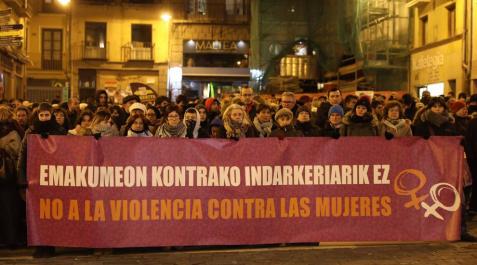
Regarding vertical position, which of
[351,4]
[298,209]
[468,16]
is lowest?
[298,209]

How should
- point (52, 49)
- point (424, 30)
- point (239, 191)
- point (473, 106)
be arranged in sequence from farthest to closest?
point (52, 49)
point (424, 30)
point (473, 106)
point (239, 191)

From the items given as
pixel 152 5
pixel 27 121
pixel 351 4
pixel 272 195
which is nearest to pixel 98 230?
pixel 272 195

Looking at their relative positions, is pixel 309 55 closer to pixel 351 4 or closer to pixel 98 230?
pixel 351 4

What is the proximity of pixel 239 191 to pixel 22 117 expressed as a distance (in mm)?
3903

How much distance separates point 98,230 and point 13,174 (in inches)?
55.8

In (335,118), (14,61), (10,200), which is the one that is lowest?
(10,200)

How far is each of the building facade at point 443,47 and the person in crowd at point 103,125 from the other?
1659cm

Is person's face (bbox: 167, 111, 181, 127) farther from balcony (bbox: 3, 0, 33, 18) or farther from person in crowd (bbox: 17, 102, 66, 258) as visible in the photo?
balcony (bbox: 3, 0, 33, 18)

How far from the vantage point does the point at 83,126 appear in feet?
30.5

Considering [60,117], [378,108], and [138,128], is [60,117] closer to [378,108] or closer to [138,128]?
[138,128]

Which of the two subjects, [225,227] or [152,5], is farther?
[152,5]

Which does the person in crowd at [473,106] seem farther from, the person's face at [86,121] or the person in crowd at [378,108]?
the person's face at [86,121]

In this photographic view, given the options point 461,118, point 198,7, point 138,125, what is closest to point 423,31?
point 461,118

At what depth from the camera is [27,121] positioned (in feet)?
30.5
